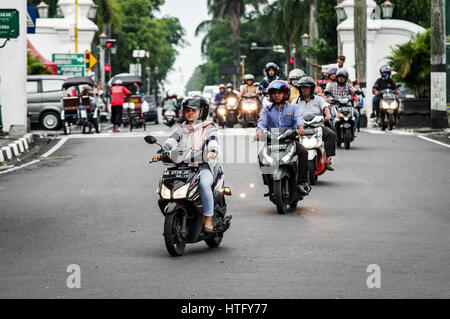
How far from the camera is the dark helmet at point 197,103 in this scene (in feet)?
30.8

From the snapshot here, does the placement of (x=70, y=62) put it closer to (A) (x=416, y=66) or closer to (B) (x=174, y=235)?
(A) (x=416, y=66)

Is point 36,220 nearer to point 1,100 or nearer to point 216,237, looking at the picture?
point 216,237

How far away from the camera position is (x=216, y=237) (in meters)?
9.61

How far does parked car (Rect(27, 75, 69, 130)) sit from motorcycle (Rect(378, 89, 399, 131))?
11.5 meters

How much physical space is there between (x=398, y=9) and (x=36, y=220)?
46.4 m

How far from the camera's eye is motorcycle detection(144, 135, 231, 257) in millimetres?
8938

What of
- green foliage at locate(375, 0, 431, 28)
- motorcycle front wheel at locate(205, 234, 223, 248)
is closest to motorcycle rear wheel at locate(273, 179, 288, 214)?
motorcycle front wheel at locate(205, 234, 223, 248)

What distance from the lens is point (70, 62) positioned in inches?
1684

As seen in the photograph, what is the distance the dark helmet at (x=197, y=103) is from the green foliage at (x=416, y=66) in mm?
23344

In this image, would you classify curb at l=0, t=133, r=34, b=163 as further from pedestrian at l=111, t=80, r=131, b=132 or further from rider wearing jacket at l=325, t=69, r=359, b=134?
rider wearing jacket at l=325, t=69, r=359, b=134

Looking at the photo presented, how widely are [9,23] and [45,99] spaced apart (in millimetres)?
10677

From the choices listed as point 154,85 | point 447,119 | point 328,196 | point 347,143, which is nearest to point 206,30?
point 154,85

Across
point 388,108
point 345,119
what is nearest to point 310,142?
point 345,119

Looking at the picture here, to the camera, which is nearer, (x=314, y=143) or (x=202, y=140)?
(x=202, y=140)
